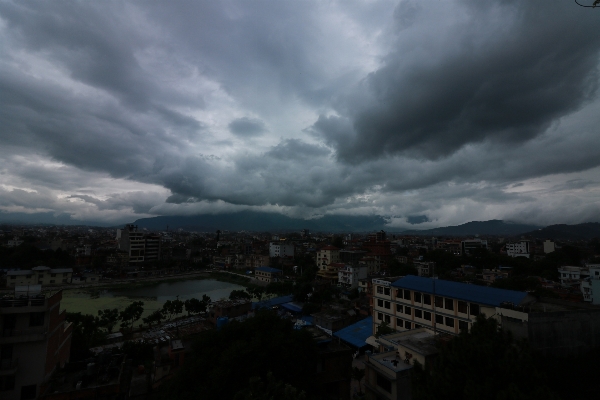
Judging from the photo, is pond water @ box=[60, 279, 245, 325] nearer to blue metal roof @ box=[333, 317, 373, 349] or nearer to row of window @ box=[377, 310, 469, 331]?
blue metal roof @ box=[333, 317, 373, 349]

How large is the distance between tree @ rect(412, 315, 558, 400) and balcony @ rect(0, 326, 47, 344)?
992 cm

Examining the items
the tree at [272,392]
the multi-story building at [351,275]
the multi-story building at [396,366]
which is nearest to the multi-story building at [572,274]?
the multi-story building at [351,275]

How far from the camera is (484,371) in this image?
212 inches

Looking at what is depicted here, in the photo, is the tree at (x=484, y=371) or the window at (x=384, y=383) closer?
the tree at (x=484, y=371)

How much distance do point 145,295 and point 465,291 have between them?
3521 centimetres

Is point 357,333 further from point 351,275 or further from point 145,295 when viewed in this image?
point 145,295

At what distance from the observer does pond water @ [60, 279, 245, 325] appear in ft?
95.9

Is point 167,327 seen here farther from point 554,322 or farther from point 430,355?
point 554,322

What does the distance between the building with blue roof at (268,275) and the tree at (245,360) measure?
33.6 m

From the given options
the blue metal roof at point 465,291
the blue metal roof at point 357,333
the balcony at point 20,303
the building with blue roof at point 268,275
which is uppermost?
the balcony at point 20,303

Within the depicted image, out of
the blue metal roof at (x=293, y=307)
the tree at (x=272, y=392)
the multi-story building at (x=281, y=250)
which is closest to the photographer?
the tree at (x=272, y=392)

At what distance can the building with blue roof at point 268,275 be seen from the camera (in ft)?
141

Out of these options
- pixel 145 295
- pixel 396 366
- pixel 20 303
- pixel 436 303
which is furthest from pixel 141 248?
pixel 396 366

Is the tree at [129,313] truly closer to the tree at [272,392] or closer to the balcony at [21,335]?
the balcony at [21,335]
